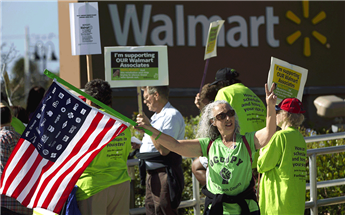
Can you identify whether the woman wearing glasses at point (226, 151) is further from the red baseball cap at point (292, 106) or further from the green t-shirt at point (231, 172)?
the red baseball cap at point (292, 106)

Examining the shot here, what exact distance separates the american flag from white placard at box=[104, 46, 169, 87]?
1.31 meters

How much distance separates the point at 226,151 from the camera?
3.41 m

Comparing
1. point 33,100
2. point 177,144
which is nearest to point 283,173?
point 177,144

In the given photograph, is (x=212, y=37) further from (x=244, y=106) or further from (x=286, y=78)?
(x=244, y=106)

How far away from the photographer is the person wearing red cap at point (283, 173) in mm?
3863

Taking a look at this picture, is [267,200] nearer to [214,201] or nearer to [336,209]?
[214,201]

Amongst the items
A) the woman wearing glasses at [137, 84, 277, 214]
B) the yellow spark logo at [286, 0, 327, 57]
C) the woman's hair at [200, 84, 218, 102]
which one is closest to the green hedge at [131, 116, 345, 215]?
the woman's hair at [200, 84, 218, 102]

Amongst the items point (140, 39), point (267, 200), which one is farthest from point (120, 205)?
point (140, 39)

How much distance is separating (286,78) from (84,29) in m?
2.42

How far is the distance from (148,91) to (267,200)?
1.72m

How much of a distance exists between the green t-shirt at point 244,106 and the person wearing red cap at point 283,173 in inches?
13.6

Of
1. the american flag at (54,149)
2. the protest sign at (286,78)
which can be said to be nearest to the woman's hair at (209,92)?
the protest sign at (286,78)

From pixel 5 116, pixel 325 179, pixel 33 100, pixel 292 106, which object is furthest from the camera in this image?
pixel 325 179

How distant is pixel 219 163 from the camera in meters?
3.37
